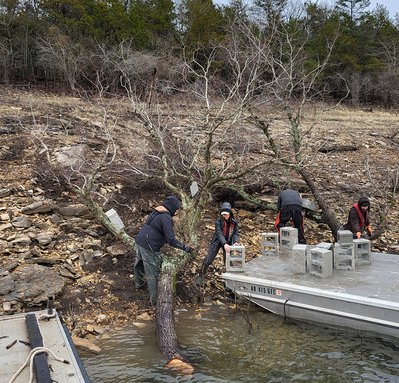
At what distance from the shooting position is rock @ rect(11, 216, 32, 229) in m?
8.06

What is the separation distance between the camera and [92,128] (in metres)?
13.5

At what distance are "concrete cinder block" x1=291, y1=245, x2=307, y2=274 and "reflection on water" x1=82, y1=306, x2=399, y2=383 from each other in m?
0.77

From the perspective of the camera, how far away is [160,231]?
6.45 meters

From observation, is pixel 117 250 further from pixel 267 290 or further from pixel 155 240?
pixel 267 290

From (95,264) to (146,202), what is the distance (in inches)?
97.4

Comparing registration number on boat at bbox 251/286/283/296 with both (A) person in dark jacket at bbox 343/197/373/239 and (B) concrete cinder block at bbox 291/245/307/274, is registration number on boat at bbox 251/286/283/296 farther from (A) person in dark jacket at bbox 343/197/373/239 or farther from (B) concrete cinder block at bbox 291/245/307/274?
(A) person in dark jacket at bbox 343/197/373/239

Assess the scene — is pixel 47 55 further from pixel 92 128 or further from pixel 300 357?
pixel 300 357

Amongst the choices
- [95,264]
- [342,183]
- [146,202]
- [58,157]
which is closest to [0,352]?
[95,264]

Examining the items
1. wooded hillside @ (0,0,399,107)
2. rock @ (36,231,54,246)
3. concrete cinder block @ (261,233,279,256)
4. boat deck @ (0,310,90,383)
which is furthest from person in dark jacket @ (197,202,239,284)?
wooded hillside @ (0,0,399,107)

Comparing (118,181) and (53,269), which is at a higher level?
(118,181)

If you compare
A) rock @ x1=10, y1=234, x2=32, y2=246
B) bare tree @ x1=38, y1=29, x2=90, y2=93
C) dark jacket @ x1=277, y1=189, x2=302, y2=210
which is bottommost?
rock @ x1=10, y1=234, x2=32, y2=246

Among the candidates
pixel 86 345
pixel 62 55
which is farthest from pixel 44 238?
pixel 62 55

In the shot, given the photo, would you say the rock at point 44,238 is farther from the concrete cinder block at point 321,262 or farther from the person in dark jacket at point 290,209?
the concrete cinder block at point 321,262

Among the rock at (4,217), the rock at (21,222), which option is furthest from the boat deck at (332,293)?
the rock at (4,217)
